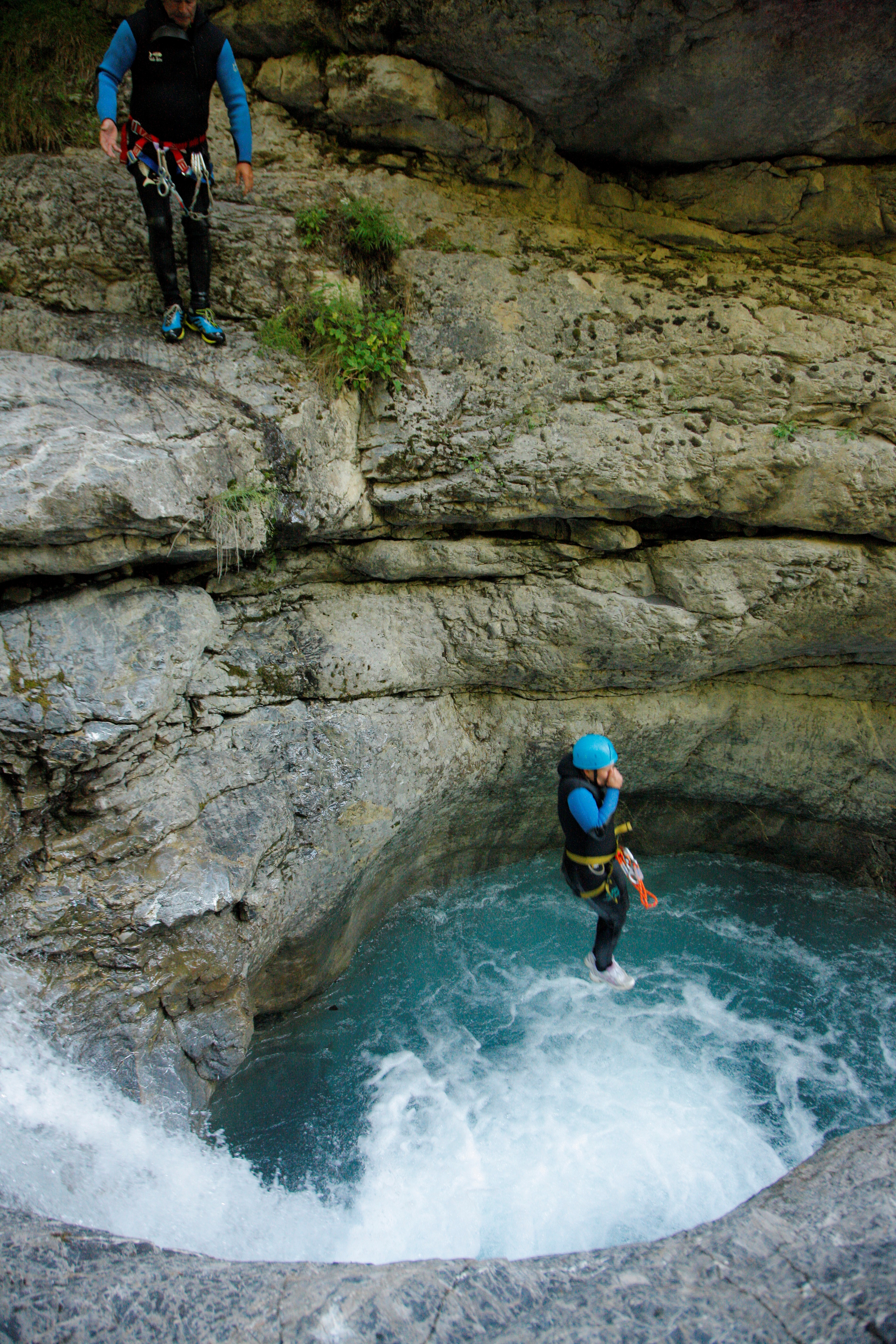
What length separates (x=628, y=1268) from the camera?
112 inches

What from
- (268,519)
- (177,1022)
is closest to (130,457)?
(268,519)

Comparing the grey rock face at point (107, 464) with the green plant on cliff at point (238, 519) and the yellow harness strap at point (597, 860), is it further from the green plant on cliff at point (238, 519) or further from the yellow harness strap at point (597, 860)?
the yellow harness strap at point (597, 860)

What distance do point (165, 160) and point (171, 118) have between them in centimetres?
24

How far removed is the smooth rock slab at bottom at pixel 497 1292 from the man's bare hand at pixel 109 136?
553 cm

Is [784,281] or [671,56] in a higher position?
[671,56]

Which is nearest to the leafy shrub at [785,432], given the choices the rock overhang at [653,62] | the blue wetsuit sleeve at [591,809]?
the rock overhang at [653,62]

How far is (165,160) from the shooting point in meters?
4.41

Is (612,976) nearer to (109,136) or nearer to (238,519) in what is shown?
(238,519)

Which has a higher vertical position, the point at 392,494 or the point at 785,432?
the point at 785,432

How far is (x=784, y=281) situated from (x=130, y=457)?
5.10 meters

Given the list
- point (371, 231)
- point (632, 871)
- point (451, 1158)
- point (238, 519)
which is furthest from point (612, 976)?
point (371, 231)

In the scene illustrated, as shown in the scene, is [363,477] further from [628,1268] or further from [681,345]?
[628,1268]

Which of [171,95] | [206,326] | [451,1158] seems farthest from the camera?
[206,326]

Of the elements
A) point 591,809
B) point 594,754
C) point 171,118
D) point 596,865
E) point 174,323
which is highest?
point 171,118
